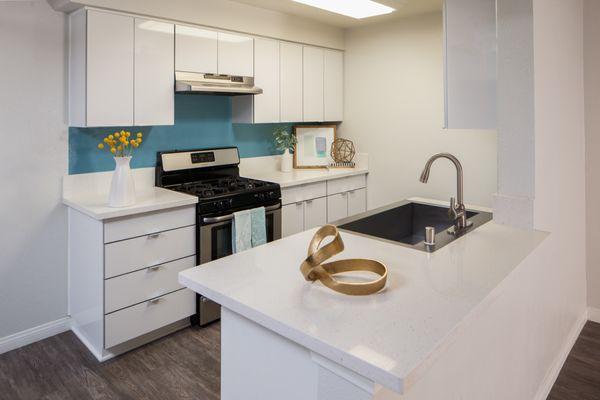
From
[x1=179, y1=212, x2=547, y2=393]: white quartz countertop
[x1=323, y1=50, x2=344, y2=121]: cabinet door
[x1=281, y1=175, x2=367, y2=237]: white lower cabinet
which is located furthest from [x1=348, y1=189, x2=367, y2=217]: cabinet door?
[x1=179, y1=212, x2=547, y2=393]: white quartz countertop

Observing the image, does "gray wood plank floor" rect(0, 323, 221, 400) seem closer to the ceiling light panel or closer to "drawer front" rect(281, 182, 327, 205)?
"drawer front" rect(281, 182, 327, 205)

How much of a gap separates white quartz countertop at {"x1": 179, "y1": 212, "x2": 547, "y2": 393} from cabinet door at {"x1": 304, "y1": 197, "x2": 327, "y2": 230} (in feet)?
5.97

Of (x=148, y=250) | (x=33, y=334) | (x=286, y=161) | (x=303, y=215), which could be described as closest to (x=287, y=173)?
(x=286, y=161)

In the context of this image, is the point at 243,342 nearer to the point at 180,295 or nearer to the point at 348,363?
the point at 348,363

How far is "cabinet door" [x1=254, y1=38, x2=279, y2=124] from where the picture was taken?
3.51 metres

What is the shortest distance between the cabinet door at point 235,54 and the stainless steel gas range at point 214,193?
65cm

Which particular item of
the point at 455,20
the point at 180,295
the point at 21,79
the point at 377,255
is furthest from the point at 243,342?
the point at 21,79

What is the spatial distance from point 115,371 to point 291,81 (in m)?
2.60

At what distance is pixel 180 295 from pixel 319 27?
2.66 metres

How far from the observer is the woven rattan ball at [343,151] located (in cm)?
438

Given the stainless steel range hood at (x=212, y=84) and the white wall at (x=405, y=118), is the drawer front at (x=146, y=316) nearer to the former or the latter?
the stainless steel range hood at (x=212, y=84)

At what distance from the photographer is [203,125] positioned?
3.50 metres

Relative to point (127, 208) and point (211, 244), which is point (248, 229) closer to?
point (211, 244)

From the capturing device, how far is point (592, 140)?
3.04m
